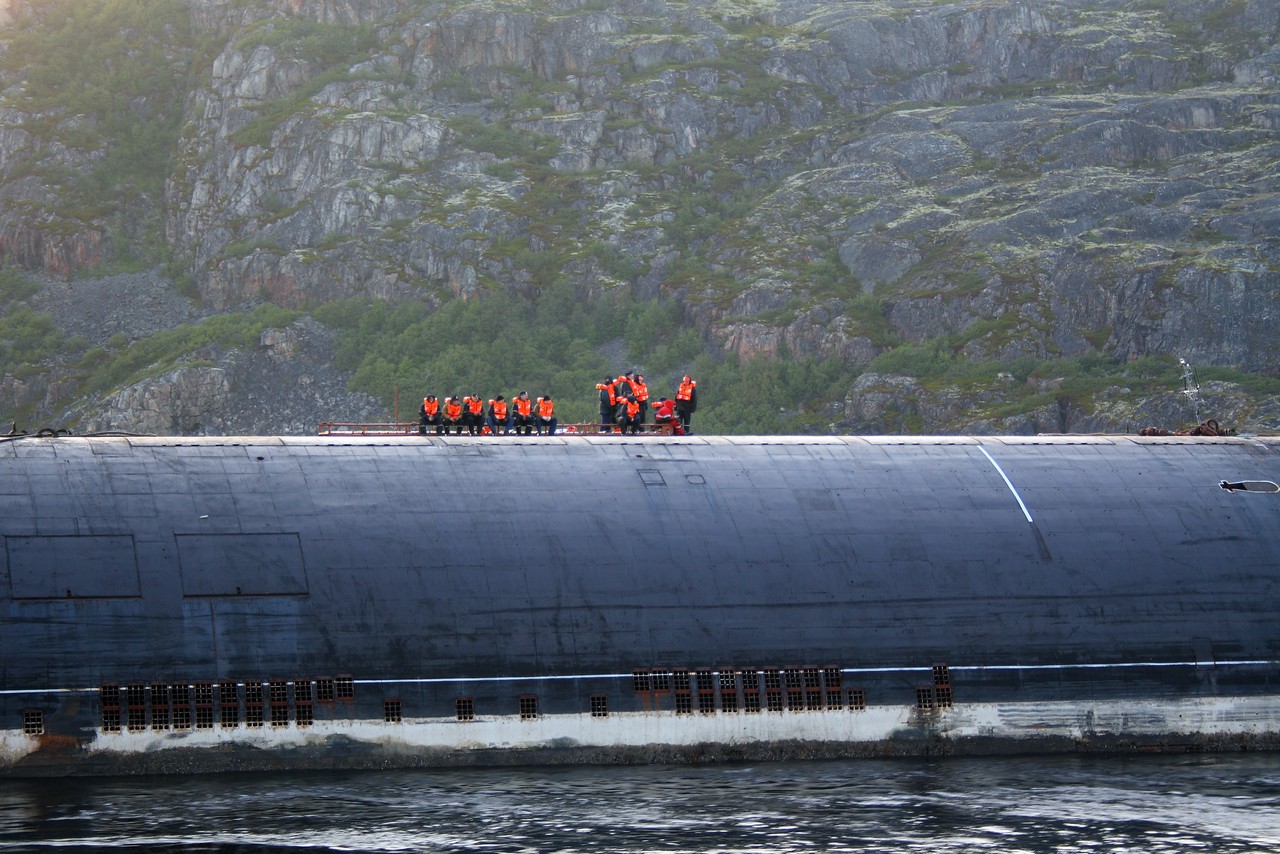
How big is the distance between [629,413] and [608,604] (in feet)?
34.4

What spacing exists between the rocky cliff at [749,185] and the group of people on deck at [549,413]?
7037 centimetres

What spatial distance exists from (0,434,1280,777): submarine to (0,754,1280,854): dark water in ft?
2.09

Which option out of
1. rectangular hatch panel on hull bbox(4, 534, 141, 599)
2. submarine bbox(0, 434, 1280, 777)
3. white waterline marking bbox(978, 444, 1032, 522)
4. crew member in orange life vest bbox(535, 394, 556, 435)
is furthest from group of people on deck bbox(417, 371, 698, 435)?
rectangular hatch panel on hull bbox(4, 534, 141, 599)

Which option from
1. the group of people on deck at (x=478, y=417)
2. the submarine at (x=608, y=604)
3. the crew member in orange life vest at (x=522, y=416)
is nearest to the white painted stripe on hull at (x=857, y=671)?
the submarine at (x=608, y=604)

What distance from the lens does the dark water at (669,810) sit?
32.8 m

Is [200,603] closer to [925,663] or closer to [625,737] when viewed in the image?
[625,737]

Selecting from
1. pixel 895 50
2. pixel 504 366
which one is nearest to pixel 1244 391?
pixel 504 366

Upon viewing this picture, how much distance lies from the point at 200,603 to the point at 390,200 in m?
117

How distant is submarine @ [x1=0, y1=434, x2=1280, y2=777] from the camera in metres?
36.2

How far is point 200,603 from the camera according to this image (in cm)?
3659

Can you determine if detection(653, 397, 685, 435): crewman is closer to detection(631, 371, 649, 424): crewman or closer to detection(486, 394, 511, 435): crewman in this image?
detection(631, 371, 649, 424): crewman

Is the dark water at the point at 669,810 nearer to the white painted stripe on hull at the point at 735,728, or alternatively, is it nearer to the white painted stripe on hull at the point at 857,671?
the white painted stripe on hull at the point at 735,728

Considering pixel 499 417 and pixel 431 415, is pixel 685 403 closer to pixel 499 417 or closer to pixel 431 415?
pixel 499 417

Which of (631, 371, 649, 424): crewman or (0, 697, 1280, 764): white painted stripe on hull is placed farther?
(631, 371, 649, 424): crewman
